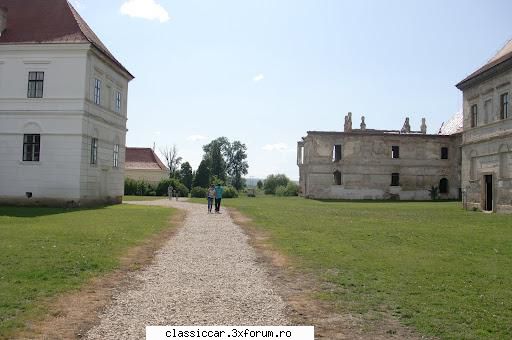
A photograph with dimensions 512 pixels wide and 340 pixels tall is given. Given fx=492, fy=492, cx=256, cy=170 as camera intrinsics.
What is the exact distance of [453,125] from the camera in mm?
61062

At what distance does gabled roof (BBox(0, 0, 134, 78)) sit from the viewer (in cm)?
2869

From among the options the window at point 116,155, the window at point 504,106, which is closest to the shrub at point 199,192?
the window at point 116,155

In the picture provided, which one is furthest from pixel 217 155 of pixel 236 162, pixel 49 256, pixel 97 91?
pixel 49 256

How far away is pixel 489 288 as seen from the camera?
27.5 ft

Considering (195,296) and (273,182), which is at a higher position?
(273,182)

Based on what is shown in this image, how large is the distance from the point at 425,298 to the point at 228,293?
309cm

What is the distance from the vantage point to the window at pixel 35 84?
28.8 meters

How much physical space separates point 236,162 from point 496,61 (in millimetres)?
83442

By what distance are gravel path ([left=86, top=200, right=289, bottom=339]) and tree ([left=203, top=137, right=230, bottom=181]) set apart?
75.8 m

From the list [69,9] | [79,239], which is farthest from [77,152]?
[79,239]

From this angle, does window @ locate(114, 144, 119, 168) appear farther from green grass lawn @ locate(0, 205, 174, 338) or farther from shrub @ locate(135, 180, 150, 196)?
shrub @ locate(135, 180, 150, 196)

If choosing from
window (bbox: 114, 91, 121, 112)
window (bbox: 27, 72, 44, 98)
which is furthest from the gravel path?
window (bbox: 114, 91, 121, 112)

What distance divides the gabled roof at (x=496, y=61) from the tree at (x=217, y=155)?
190 feet

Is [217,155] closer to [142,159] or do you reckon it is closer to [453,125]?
[142,159]
